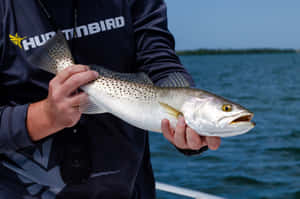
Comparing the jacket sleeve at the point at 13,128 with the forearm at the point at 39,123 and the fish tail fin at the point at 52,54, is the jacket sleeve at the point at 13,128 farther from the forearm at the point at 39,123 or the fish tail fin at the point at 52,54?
the fish tail fin at the point at 52,54

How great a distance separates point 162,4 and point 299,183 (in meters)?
7.64

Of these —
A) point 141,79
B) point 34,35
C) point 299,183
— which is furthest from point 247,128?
point 299,183

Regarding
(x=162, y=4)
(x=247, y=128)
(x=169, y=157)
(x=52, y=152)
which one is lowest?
(x=169, y=157)

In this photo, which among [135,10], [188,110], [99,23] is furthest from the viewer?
[135,10]

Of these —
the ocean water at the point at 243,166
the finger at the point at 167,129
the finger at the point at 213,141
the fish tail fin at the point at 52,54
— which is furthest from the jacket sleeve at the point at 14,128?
the ocean water at the point at 243,166

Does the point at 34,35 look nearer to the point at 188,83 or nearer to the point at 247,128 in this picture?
the point at 188,83

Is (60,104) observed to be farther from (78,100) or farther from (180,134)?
(180,134)

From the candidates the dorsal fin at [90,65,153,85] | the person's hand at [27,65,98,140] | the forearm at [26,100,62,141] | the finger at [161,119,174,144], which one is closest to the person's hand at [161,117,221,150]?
the finger at [161,119,174,144]

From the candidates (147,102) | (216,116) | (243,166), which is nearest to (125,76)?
(147,102)

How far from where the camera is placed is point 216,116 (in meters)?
1.64

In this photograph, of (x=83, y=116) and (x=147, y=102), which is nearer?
(x=147, y=102)

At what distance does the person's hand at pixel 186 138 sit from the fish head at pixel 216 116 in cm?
3

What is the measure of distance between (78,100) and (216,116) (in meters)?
0.63

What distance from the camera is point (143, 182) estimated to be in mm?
2180
